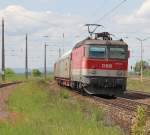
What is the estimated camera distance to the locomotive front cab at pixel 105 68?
32.2 m

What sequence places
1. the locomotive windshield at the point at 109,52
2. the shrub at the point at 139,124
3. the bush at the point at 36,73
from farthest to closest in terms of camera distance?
the bush at the point at 36,73, the locomotive windshield at the point at 109,52, the shrub at the point at 139,124

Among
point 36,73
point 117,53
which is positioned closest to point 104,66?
point 117,53

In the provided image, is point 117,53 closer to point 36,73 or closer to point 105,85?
point 105,85

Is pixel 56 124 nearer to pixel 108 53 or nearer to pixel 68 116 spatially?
pixel 68 116

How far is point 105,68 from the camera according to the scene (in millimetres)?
32312

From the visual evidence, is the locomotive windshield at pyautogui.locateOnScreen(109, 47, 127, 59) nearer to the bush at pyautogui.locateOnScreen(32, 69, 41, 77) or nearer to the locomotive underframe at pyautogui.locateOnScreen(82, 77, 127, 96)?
the locomotive underframe at pyautogui.locateOnScreen(82, 77, 127, 96)

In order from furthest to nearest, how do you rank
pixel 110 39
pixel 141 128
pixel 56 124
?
pixel 110 39 → pixel 56 124 → pixel 141 128

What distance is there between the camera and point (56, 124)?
14.6 metres

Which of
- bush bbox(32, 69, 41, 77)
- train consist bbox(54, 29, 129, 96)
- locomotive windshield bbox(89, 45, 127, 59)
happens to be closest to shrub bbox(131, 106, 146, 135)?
train consist bbox(54, 29, 129, 96)

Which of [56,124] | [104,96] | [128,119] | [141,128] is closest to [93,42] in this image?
[104,96]

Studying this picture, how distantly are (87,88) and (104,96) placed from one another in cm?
375

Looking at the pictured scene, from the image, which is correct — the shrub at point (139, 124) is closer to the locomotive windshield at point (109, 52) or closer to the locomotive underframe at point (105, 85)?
the locomotive underframe at point (105, 85)

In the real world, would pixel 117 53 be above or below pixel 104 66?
above

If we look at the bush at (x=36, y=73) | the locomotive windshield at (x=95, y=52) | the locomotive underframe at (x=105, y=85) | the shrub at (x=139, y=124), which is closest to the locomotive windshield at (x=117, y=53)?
the locomotive windshield at (x=95, y=52)
